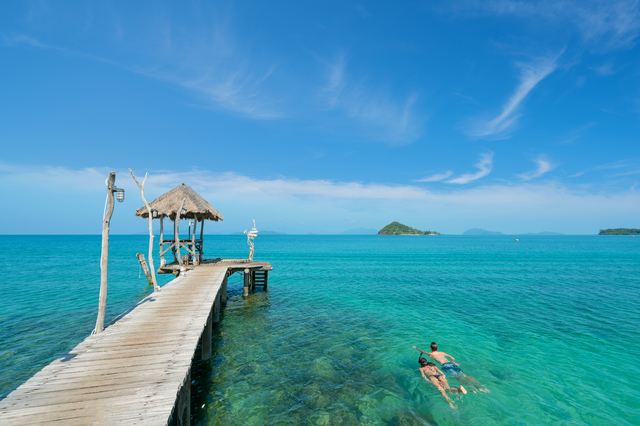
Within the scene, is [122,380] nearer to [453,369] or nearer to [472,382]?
[453,369]

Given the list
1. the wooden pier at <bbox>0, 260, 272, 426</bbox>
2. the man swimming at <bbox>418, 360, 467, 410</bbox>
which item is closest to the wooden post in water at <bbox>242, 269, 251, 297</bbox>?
the wooden pier at <bbox>0, 260, 272, 426</bbox>

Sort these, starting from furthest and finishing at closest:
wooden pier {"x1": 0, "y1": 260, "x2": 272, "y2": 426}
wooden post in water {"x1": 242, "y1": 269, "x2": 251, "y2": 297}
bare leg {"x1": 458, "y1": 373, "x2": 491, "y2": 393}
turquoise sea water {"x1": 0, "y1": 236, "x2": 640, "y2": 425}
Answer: wooden post in water {"x1": 242, "y1": 269, "x2": 251, "y2": 297} → bare leg {"x1": 458, "y1": 373, "x2": 491, "y2": 393} → turquoise sea water {"x1": 0, "y1": 236, "x2": 640, "y2": 425} → wooden pier {"x1": 0, "y1": 260, "x2": 272, "y2": 426}

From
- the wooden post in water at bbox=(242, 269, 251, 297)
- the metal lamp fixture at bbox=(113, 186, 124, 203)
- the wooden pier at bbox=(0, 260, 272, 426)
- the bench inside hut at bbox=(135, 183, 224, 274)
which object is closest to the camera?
the wooden pier at bbox=(0, 260, 272, 426)

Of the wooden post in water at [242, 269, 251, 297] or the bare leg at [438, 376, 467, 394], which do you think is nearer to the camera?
the bare leg at [438, 376, 467, 394]

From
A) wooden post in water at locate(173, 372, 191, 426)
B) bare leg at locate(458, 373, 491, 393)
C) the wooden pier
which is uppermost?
the wooden pier

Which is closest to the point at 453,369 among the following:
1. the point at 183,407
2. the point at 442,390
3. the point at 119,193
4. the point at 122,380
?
the point at 442,390

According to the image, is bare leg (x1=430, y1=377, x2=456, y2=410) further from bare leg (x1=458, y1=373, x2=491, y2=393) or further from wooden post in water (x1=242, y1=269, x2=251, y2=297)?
wooden post in water (x1=242, y1=269, x2=251, y2=297)

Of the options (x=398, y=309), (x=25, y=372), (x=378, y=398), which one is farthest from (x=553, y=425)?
(x=25, y=372)

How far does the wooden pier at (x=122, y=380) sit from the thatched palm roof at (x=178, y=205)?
964 cm

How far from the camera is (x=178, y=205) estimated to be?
58.5ft

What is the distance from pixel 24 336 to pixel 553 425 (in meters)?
19.1

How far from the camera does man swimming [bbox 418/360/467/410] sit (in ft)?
27.0

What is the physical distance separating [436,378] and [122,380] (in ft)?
27.4

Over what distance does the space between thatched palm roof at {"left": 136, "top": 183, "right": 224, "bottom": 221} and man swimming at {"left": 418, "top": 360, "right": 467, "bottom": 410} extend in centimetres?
1511
